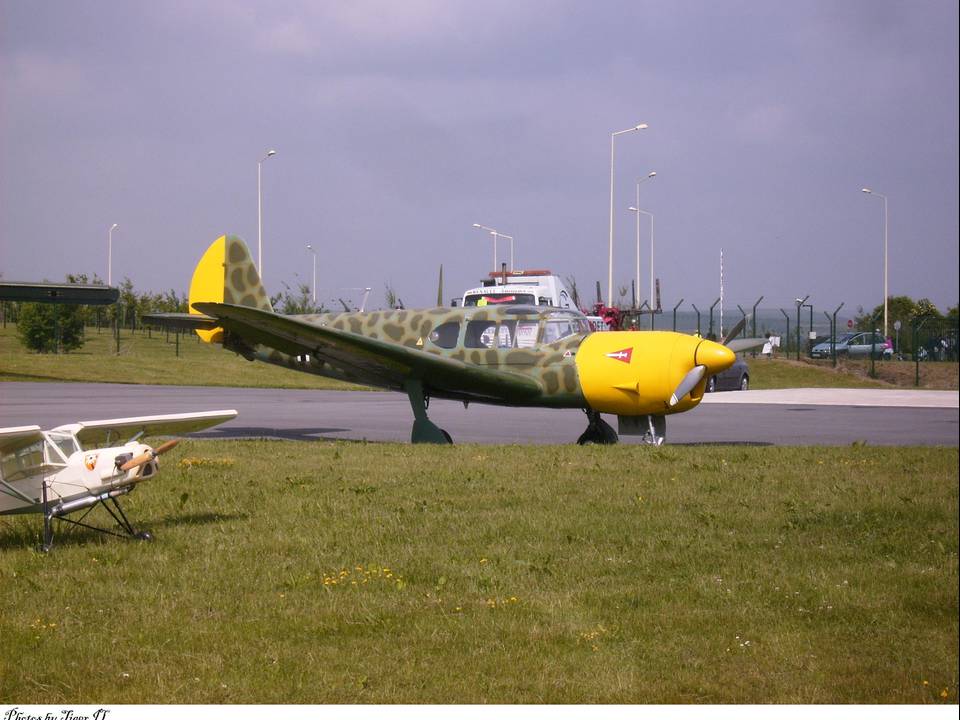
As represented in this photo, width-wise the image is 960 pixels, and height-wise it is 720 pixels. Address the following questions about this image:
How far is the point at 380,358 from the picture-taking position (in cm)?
1356

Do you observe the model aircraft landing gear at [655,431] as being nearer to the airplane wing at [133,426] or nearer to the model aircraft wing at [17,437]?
the airplane wing at [133,426]

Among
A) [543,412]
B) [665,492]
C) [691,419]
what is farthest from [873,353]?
[543,412]

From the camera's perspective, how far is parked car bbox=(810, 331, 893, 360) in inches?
302

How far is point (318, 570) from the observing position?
6094mm

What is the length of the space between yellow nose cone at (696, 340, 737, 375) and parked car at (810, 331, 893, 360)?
1848mm

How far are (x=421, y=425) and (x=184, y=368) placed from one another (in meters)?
3.47

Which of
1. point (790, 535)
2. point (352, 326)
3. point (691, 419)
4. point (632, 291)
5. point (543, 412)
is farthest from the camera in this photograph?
point (543, 412)

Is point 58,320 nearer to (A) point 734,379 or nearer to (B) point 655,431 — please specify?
(B) point 655,431

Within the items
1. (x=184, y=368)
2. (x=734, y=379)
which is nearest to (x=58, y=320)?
(x=184, y=368)

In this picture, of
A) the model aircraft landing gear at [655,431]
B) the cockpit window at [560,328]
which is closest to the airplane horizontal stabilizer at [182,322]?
the cockpit window at [560,328]

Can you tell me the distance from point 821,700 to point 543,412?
16.6 meters

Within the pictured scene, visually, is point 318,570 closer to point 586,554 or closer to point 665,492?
point 586,554

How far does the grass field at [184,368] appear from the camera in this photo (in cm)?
777

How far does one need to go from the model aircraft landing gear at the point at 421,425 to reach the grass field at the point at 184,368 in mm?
3138
